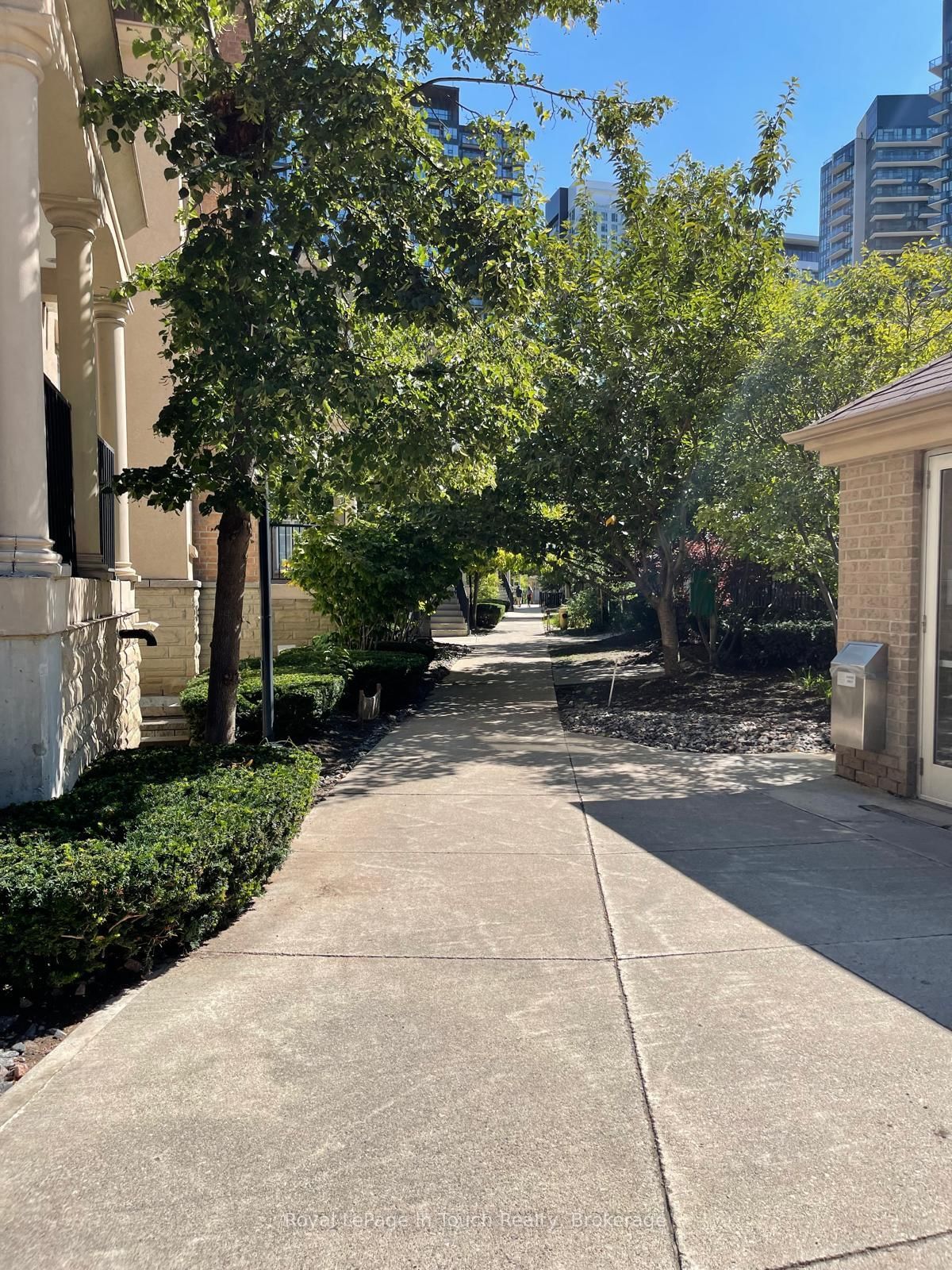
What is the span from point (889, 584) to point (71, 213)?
6.92 metres

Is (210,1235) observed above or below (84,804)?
below

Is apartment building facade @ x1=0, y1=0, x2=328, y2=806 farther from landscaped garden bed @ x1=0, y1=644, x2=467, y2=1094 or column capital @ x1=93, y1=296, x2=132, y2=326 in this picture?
landscaped garden bed @ x1=0, y1=644, x2=467, y2=1094

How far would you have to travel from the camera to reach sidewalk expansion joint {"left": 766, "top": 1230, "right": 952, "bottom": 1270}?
88.5 inches

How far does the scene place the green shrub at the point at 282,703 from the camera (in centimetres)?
885

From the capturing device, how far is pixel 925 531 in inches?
275

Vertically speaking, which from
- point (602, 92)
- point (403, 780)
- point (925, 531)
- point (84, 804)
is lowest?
point (403, 780)

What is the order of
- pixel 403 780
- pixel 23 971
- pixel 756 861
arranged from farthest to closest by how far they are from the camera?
pixel 403 780 < pixel 756 861 < pixel 23 971

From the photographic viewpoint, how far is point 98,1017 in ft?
11.6

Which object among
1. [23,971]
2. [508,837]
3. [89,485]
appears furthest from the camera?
[89,485]

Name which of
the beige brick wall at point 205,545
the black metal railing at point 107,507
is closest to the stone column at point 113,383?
the black metal railing at point 107,507

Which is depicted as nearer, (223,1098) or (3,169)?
(223,1098)

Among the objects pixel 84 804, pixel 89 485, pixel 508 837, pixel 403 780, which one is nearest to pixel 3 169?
pixel 89 485

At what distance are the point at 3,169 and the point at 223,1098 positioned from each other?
173 inches

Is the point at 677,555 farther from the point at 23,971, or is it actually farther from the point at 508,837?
the point at 23,971
